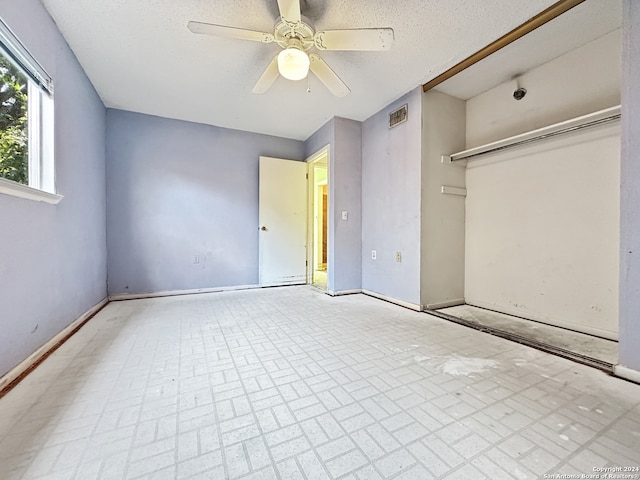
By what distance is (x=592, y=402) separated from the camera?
4.13ft

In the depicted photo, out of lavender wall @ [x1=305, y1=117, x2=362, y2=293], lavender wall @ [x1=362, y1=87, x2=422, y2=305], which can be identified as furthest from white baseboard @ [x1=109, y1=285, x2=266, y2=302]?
lavender wall @ [x1=362, y1=87, x2=422, y2=305]

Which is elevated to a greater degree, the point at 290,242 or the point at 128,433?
the point at 290,242

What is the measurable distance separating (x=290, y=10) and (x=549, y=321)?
321 centimetres

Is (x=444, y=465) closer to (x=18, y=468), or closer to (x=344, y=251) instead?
(x=18, y=468)

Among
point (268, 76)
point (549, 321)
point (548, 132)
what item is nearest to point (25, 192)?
point (268, 76)

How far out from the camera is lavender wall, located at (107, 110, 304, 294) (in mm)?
3330

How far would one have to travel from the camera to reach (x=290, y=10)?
1.53 m

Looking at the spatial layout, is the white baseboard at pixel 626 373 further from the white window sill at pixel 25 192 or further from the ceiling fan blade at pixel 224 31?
the white window sill at pixel 25 192

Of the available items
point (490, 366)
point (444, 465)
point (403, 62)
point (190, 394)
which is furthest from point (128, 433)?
point (403, 62)

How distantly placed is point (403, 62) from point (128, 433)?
124 inches

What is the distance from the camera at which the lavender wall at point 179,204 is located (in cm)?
333

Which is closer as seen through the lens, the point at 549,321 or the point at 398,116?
the point at 549,321

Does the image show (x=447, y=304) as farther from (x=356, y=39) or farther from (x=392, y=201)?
(x=356, y=39)

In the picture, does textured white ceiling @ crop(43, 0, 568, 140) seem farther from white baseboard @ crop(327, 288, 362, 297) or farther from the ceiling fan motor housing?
white baseboard @ crop(327, 288, 362, 297)
